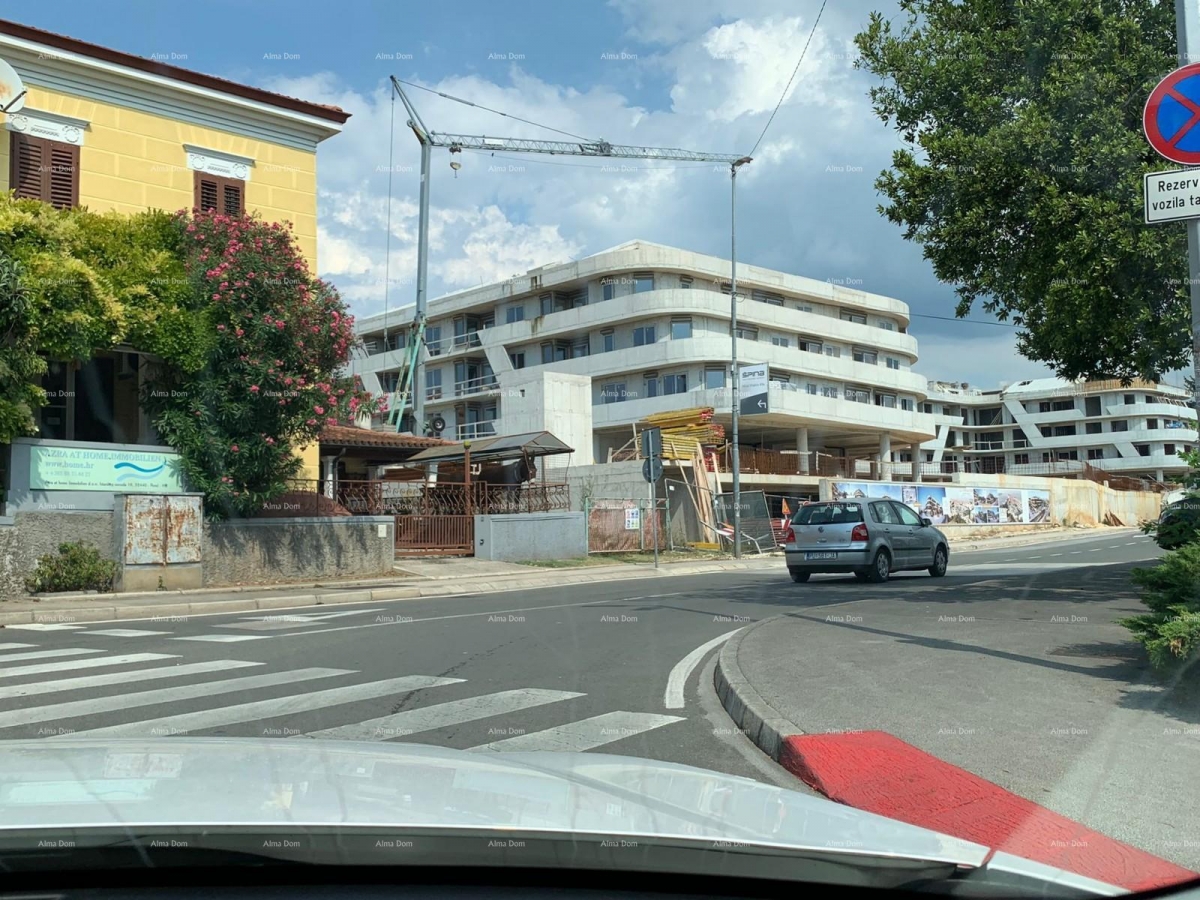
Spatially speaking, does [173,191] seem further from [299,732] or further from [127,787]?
[127,787]

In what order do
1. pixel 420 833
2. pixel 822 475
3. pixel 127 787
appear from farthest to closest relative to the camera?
1. pixel 822 475
2. pixel 127 787
3. pixel 420 833

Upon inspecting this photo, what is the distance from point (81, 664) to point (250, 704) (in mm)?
2998

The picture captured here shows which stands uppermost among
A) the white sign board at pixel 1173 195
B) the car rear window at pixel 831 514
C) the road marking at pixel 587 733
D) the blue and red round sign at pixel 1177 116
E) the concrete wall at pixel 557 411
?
the concrete wall at pixel 557 411

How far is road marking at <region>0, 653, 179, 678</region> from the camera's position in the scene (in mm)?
8758

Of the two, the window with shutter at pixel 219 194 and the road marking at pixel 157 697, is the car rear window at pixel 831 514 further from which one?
the window with shutter at pixel 219 194

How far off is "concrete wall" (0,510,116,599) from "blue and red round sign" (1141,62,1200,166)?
16.2 meters

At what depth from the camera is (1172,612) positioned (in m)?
6.74

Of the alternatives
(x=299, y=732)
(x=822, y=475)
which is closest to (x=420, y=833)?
(x=299, y=732)

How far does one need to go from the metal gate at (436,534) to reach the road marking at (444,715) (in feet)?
59.3

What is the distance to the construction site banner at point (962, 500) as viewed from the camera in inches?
1695

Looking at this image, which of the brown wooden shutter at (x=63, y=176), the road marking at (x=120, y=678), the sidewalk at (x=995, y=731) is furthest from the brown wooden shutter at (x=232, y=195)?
the sidewalk at (x=995, y=731)

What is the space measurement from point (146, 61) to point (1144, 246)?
60.6 ft

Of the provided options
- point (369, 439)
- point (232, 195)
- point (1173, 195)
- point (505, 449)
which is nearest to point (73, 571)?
point (232, 195)

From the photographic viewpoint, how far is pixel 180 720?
6594 mm
